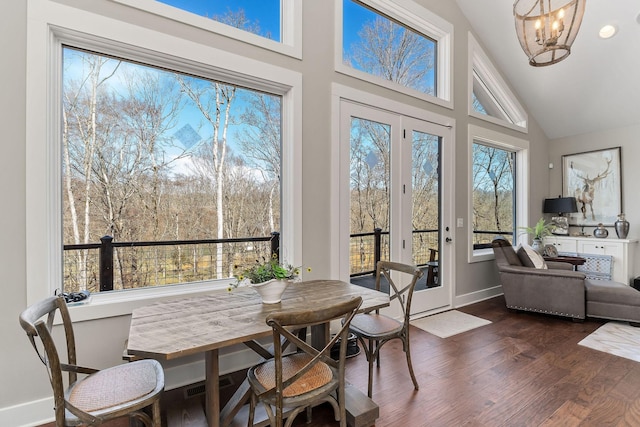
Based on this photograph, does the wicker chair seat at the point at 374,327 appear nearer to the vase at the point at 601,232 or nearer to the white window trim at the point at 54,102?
the white window trim at the point at 54,102

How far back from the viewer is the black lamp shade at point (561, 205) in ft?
17.2

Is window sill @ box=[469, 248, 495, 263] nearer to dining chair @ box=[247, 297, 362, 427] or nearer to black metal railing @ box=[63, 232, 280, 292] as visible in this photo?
black metal railing @ box=[63, 232, 280, 292]

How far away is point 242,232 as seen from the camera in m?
2.98

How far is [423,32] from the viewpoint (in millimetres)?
3955

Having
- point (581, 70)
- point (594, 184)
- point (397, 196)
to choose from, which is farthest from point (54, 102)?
point (594, 184)

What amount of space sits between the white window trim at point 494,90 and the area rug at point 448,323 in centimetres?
278

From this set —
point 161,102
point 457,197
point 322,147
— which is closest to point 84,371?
point 161,102

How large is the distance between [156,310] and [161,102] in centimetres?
177

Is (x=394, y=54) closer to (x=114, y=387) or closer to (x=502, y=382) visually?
(x=502, y=382)

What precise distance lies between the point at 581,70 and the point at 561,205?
2191 mm

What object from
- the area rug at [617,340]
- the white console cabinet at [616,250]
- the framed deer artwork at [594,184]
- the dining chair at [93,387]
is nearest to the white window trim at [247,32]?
the dining chair at [93,387]

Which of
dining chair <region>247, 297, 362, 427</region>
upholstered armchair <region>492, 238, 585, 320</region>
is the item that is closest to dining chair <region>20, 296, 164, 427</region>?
dining chair <region>247, 297, 362, 427</region>

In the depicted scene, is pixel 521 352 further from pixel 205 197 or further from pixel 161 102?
pixel 161 102

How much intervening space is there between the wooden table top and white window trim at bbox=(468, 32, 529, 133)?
Result: 3.65m
